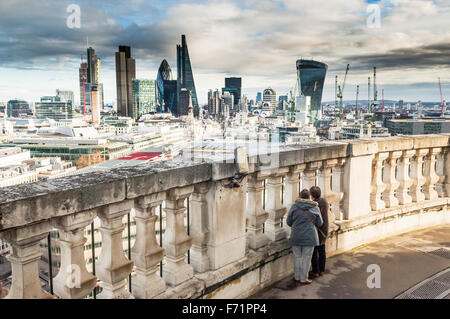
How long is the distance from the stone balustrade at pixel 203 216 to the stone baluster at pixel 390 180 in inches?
0.7

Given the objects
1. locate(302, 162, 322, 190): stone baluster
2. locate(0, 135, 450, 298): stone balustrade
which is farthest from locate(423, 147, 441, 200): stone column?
locate(302, 162, 322, 190): stone baluster

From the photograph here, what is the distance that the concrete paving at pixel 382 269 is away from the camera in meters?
4.38

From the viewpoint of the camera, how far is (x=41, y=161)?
87.4 m

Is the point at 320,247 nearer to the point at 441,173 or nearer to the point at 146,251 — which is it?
the point at 146,251

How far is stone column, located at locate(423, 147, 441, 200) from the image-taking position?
6.76 meters

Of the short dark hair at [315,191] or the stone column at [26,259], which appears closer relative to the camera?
the stone column at [26,259]

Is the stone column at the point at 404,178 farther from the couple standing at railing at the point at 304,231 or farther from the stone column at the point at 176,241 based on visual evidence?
the stone column at the point at 176,241

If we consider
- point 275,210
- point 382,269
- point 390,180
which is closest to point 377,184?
point 390,180

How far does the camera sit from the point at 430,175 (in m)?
6.88

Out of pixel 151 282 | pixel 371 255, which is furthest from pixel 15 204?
pixel 371 255

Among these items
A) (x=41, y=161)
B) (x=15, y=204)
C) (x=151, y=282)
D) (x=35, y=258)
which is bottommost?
(x=41, y=161)

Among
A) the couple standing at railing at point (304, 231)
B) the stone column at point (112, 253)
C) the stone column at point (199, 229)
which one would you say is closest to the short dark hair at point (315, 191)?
the couple standing at railing at point (304, 231)
